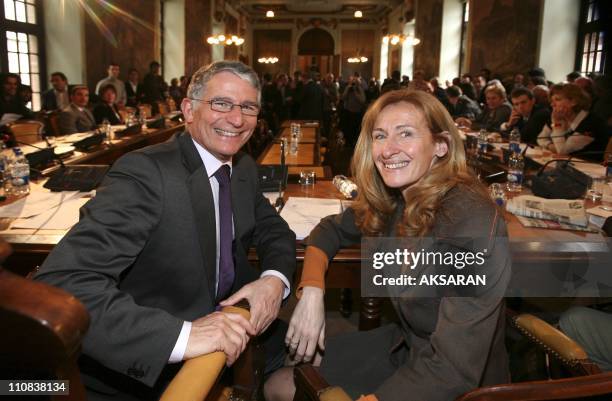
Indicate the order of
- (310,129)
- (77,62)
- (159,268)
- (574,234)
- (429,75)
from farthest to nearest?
(429,75), (77,62), (310,129), (574,234), (159,268)

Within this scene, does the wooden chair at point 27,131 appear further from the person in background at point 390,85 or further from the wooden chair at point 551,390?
the wooden chair at point 551,390

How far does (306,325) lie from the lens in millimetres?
1636

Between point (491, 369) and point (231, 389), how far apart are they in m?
0.73

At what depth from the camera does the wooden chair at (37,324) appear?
522 millimetres

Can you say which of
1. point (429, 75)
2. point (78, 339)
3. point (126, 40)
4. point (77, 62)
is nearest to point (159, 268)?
point (78, 339)

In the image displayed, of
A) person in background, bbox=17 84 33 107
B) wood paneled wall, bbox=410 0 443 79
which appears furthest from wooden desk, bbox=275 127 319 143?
wood paneled wall, bbox=410 0 443 79

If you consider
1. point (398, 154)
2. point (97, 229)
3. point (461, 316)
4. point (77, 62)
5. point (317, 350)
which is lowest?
point (317, 350)

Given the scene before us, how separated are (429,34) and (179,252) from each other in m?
15.1

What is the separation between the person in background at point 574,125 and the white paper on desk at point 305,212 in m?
3.00

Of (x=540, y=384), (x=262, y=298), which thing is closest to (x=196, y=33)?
(x=262, y=298)

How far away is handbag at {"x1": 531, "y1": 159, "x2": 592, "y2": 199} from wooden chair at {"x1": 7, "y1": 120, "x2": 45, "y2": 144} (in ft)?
14.1

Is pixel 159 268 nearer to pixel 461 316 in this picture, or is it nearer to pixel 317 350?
pixel 317 350

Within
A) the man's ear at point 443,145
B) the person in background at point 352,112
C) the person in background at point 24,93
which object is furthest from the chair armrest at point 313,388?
the person in background at point 352,112

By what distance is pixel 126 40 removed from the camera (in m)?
11.1
